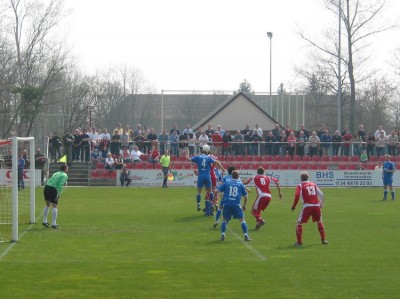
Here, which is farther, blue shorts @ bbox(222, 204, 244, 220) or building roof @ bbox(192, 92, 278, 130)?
building roof @ bbox(192, 92, 278, 130)

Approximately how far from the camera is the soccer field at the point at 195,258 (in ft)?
42.8

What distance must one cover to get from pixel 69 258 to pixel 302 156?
3266cm

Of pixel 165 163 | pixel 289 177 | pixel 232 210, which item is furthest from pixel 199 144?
pixel 232 210

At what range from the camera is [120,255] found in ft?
56.1

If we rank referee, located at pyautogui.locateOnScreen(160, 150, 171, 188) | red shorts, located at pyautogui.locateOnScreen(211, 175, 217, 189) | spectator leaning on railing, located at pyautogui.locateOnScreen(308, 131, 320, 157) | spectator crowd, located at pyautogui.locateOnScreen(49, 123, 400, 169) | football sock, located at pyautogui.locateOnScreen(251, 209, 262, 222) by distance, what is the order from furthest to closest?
spectator leaning on railing, located at pyautogui.locateOnScreen(308, 131, 320, 157), spectator crowd, located at pyautogui.locateOnScreen(49, 123, 400, 169), referee, located at pyautogui.locateOnScreen(160, 150, 171, 188), red shorts, located at pyautogui.locateOnScreen(211, 175, 217, 189), football sock, located at pyautogui.locateOnScreen(251, 209, 262, 222)

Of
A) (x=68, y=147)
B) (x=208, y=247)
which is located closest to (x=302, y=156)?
(x=68, y=147)

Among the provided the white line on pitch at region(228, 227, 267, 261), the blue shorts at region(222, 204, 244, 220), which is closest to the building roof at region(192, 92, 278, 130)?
the white line on pitch at region(228, 227, 267, 261)

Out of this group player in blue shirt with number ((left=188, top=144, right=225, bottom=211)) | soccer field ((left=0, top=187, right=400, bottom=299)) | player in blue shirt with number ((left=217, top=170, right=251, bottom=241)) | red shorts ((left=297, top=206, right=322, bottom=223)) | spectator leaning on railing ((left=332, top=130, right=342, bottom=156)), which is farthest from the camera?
spectator leaning on railing ((left=332, top=130, right=342, bottom=156))

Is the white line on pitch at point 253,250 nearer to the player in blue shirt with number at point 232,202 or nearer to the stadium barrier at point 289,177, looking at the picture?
the player in blue shirt with number at point 232,202

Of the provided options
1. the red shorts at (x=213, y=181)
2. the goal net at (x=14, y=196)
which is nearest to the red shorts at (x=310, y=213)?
the goal net at (x=14, y=196)

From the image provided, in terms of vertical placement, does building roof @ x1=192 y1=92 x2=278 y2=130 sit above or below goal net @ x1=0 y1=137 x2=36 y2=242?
above

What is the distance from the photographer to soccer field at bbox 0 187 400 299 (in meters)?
13.0

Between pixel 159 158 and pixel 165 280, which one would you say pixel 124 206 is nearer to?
pixel 159 158

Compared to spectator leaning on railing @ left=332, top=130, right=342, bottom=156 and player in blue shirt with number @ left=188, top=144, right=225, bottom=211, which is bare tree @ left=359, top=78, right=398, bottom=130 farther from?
player in blue shirt with number @ left=188, top=144, right=225, bottom=211
